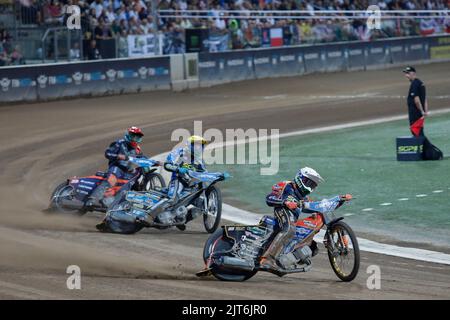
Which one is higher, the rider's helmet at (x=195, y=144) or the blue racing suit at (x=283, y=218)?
the rider's helmet at (x=195, y=144)

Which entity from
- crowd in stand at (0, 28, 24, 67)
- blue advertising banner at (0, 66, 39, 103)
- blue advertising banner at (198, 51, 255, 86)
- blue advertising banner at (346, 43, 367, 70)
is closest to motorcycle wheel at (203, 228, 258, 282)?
blue advertising banner at (0, 66, 39, 103)

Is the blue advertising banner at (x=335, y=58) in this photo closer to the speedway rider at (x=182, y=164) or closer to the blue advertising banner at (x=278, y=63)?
the blue advertising banner at (x=278, y=63)

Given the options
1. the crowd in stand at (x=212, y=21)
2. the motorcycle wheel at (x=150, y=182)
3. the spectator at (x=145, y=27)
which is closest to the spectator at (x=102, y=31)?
the crowd in stand at (x=212, y=21)

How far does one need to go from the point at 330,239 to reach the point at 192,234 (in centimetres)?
377

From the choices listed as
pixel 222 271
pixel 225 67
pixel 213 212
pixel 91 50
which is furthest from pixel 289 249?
→ pixel 225 67

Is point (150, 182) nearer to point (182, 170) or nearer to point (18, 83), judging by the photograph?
point (182, 170)

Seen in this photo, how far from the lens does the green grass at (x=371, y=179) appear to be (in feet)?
53.6

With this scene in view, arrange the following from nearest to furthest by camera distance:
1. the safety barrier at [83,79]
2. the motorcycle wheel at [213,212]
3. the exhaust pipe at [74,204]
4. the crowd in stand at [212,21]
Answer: the motorcycle wheel at [213,212] < the exhaust pipe at [74,204] < the safety barrier at [83,79] < the crowd in stand at [212,21]

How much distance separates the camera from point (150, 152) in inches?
960

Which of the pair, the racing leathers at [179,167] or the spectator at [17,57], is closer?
the racing leathers at [179,167]

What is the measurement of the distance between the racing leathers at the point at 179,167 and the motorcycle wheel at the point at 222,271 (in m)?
3.27

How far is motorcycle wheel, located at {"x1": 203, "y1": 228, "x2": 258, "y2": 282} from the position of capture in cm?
1270

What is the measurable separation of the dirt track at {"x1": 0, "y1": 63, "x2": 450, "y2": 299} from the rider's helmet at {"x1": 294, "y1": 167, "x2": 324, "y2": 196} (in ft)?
3.60
